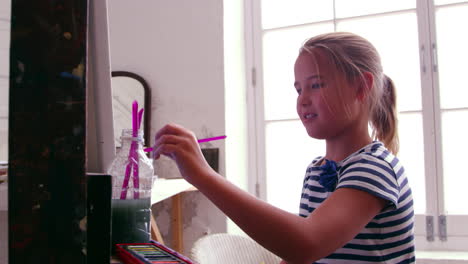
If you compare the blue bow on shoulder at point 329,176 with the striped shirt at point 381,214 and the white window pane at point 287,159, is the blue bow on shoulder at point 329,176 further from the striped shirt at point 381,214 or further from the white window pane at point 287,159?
the white window pane at point 287,159

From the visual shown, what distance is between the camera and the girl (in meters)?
0.60

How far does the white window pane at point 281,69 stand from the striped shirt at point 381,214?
153cm

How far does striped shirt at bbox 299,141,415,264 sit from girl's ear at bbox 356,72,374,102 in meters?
0.11

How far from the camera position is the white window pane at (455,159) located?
6.48ft

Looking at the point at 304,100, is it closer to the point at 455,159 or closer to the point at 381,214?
the point at 381,214

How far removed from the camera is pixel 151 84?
234cm

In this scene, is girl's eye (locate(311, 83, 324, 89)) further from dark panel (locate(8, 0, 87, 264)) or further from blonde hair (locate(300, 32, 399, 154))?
dark panel (locate(8, 0, 87, 264))

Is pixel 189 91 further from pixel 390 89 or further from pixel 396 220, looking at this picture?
pixel 396 220

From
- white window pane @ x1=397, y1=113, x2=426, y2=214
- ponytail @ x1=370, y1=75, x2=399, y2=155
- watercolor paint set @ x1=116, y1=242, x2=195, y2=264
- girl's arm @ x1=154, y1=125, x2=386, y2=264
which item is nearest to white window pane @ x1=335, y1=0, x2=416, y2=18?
white window pane @ x1=397, y1=113, x2=426, y2=214

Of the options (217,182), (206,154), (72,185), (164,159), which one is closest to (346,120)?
(217,182)

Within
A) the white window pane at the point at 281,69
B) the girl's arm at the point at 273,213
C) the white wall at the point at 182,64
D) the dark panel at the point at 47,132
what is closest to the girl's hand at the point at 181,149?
the girl's arm at the point at 273,213

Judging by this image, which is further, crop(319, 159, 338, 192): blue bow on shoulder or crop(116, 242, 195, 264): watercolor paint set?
crop(319, 159, 338, 192): blue bow on shoulder

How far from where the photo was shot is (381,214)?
80 cm

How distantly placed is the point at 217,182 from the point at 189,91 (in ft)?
5.70
